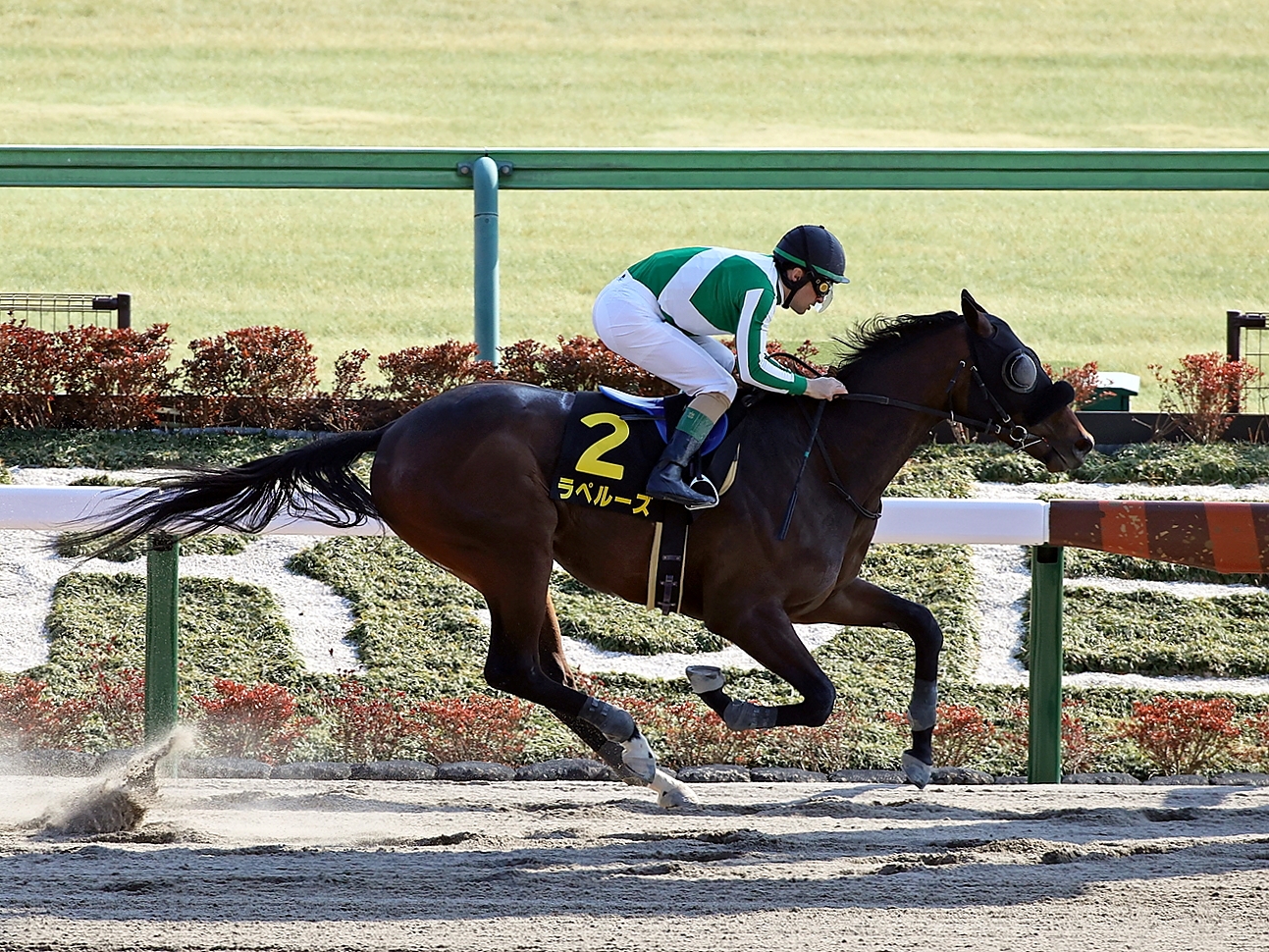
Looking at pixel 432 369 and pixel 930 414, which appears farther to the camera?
pixel 432 369

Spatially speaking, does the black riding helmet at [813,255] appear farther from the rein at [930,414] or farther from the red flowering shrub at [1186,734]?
the red flowering shrub at [1186,734]

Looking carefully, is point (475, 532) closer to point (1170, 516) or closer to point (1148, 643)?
point (1170, 516)

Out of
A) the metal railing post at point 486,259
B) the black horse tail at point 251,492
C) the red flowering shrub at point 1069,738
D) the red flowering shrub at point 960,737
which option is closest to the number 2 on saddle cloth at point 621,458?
the black horse tail at point 251,492

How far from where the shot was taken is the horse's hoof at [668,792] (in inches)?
189

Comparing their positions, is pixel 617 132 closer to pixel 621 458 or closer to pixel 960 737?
pixel 960 737

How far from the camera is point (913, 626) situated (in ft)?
16.8

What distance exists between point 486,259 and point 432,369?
1.03 meters

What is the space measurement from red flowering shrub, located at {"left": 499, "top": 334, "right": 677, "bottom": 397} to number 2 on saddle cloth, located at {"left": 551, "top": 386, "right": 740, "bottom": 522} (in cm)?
356

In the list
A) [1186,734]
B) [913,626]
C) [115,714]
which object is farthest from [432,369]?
[1186,734]

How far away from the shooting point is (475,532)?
4.83 metres

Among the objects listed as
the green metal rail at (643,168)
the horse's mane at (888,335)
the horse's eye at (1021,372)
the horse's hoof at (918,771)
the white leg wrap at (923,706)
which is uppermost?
the green metal rail at (643,168)

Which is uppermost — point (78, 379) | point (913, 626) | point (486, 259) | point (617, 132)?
point (617, 132)

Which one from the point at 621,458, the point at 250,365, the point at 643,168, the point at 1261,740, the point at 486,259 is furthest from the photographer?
the point at 643,168

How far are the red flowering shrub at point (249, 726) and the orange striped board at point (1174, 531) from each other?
284cm
